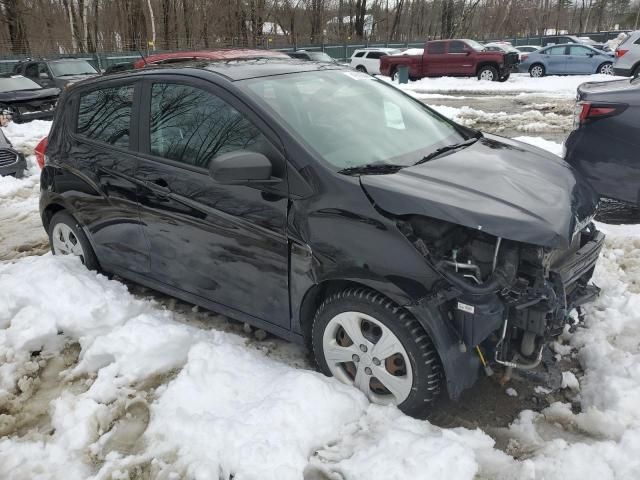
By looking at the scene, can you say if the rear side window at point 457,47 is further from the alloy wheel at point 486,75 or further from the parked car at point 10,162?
the parked car at point 10,162

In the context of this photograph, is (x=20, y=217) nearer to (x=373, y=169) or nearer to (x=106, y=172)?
(x=106, y=172)

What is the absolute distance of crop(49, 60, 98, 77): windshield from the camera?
15.5 m

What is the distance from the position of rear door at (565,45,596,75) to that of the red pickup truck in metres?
2.87

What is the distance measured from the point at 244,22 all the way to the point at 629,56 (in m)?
29.2

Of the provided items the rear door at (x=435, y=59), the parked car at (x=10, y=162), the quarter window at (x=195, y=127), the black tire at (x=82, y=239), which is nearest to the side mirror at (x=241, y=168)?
the quarter window at (x=195, y=127)

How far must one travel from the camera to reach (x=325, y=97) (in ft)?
11.0

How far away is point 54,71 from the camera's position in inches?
606

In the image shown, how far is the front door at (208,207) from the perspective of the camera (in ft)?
9.71

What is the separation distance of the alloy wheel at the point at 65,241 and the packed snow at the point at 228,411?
0.49 meters

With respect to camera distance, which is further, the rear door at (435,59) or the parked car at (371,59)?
the parked car at (371,59)

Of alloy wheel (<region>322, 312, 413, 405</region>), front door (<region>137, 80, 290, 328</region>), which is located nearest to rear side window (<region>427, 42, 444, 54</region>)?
front door (<region>137, 80, 290, 328</region>)

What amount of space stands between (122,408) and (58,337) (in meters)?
0.98

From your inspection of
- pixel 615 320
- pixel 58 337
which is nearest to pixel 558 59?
pixel 615 320

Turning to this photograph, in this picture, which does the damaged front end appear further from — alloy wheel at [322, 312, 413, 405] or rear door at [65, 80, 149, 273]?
rear door at [65, 80, 149, 273]
